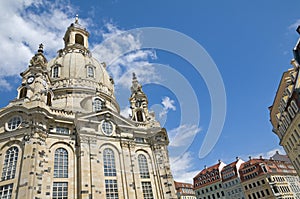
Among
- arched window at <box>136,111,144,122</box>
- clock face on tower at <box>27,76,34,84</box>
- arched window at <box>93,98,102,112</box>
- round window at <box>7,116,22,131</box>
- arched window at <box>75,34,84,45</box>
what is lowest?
round window at <box>7,116,22,131</box>

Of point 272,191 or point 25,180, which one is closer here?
point 25,180

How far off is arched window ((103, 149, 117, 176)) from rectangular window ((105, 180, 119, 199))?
115 cm

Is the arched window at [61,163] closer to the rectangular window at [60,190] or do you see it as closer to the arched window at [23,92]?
the rectangular window at [60,190]

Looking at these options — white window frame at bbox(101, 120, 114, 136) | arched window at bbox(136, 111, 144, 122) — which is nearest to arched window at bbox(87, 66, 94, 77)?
arched window at bbox(136, 111, 144, 122)

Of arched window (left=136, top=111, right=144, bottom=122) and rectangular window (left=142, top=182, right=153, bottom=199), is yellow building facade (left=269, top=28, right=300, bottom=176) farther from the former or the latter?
rectangular window (left=142, top=182, right=153, bottom=199)

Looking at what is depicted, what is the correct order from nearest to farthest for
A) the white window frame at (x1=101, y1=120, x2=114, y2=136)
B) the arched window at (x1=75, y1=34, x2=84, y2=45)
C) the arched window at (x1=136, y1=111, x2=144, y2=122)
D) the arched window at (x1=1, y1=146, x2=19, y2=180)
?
1. the arched window at (x1=1, y1=146, x2=19, y2=180)
2. the white window frame at (x1=101, y1=120, x2=114, y2=136)
3. the arched window at (x1=136, y1=111, x2=144, y2=122)
4. the arched window at (x1=75, y1=34, x2=84, y2=45)

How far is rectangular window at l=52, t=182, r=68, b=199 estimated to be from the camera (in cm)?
2716

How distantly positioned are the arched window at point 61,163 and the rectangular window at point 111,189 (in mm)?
5709

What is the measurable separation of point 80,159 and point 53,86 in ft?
61.6

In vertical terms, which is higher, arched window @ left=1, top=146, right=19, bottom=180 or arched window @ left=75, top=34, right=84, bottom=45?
arched window @ left=75, top=34, right=84, bottom=45

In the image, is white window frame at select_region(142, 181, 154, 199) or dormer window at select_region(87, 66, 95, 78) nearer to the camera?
white window frame at select_region(142, 181, 154, 199)

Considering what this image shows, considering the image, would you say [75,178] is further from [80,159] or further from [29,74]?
[29,74]

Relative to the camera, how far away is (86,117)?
3400 centimetres

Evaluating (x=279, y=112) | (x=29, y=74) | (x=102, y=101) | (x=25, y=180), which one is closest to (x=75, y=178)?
(x=25, y=180)
